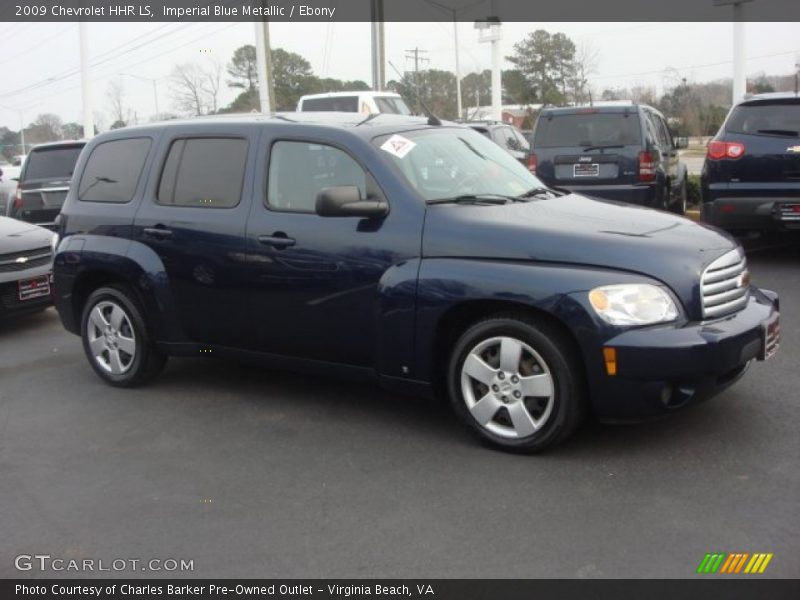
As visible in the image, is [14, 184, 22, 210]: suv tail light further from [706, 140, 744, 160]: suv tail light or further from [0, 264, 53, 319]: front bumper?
[706, 140, 744, 160]: suv tail light

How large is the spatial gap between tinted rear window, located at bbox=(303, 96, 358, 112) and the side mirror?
43.8 feet

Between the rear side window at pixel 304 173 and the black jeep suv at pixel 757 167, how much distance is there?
524cm

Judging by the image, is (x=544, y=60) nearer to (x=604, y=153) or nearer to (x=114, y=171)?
(x=604, y=153)

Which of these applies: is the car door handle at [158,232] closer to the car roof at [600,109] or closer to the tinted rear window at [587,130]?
the tinted rear window at [587,130]

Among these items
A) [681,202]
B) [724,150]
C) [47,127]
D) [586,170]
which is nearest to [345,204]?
[724,150]

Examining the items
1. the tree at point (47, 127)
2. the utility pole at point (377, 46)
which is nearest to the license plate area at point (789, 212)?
the utility pole at point (377, 46)

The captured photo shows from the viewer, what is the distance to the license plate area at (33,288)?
8.04 m

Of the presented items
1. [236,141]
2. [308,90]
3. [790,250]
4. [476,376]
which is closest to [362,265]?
[476,376]

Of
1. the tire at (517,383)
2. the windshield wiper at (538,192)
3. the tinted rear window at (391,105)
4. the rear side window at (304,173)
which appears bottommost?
the tire at (517,383)

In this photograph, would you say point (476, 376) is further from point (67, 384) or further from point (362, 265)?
point (67, 384)

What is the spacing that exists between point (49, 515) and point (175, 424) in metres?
1.28

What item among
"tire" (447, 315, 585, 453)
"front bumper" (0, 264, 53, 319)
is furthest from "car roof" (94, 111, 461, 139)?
"front bumper" (0, 264, 53, 319)

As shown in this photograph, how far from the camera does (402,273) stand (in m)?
4.62

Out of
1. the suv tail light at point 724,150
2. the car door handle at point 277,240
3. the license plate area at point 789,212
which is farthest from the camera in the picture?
the suv tail light at point 724,150
